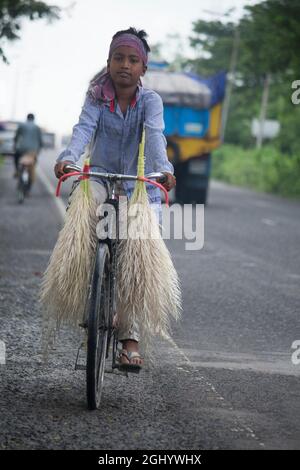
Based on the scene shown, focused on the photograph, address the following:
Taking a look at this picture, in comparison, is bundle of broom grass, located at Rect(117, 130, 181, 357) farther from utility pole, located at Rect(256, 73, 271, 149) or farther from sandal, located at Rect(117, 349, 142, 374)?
utility pole, located at Rect(256, 73, 271, 149)

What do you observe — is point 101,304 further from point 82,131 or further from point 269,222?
point 269,222

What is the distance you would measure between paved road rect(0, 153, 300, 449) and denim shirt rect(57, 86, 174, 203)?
114 centimetres

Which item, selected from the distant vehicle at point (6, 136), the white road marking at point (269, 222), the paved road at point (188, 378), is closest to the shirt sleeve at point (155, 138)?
the paved road at point (188, 378)

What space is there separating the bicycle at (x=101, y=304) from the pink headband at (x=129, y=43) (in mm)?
724

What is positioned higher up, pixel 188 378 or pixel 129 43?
pixel 129 43

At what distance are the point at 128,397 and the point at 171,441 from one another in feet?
3.46

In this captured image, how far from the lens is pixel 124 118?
6.60 m

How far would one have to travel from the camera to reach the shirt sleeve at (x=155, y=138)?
6.44 meters

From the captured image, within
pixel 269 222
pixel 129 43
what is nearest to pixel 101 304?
pixel 129 43

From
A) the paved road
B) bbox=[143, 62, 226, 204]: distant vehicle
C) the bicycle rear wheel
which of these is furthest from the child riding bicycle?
bbox=[143, 62, 226, 204]: distant vehicle

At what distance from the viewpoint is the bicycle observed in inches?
229

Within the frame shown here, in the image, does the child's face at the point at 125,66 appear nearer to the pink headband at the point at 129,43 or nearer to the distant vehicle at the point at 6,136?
the pink headband at the point at 129,43

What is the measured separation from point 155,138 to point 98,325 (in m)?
1.14
